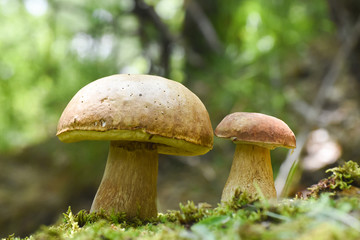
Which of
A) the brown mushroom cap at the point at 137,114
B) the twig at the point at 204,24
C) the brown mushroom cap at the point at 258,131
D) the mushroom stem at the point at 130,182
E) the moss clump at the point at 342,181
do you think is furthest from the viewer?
the twig at the point at 204,24

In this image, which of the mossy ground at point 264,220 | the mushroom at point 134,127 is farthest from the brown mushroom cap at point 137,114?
the mossy ground at point 264,220

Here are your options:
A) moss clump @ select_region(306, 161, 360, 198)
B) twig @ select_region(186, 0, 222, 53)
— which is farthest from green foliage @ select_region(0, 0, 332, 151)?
moss clump @ select_region(306, 161, 360, 198)

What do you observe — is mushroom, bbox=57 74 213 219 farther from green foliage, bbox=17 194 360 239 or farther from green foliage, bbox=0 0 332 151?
green foliage, bbox=0 0 332 151

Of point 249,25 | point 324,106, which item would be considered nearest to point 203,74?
point 249,25

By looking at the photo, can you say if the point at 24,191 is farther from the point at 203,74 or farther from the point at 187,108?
the point at 187,108

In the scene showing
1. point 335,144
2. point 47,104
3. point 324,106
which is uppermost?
point 324,106

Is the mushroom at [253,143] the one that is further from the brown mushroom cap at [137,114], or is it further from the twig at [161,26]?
the twig at [161,26]
